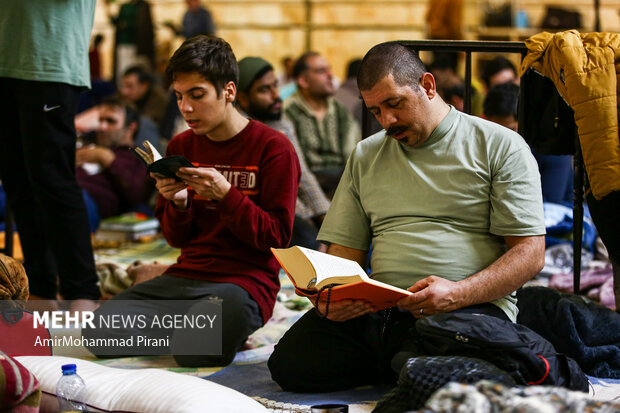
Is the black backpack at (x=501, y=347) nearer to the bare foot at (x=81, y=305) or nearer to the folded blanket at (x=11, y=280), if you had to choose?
the folded blanket at (x=11, y=280)

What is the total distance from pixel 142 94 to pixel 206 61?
4.89m

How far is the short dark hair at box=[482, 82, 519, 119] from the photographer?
12.6ft

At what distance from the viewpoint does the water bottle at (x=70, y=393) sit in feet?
6.12

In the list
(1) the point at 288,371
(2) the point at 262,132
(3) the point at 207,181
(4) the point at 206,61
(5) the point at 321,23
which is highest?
(5) the point at 321,23

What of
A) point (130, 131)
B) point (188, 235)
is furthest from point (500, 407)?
point (130, 131)

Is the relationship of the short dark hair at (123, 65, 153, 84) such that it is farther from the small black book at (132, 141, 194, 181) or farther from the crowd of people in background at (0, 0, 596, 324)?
the small black book at (132, 141, 194, 181)

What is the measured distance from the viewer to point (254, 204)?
249 centimetres

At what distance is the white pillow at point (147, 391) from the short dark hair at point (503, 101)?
248 centimetres

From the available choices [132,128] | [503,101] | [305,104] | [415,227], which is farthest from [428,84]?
[132,128]

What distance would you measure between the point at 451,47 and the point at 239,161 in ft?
2.76

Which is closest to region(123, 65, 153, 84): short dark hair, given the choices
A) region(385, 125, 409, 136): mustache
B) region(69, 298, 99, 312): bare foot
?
region(69, 298, 99, 312): bare foot

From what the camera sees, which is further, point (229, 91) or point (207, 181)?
point (229, 91)

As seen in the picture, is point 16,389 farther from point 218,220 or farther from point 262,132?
point 262,132

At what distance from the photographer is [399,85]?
84.4 inches
